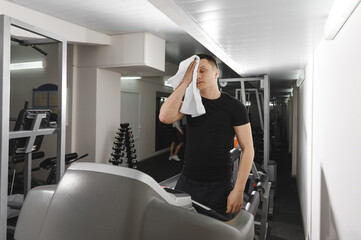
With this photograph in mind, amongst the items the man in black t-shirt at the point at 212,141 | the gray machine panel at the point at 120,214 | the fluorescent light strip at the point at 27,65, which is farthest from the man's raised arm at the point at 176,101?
the fluorescent light strip at the point at 27,65

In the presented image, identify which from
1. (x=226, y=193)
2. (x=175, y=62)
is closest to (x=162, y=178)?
(x=175, y=62)

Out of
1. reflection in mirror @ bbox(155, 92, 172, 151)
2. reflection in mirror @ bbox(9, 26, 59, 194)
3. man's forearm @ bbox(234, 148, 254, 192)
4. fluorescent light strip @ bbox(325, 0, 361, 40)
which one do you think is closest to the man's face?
man's forearm @ bbox(234, 148, 254, 192)

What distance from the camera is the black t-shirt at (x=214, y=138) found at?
1671 millimetres

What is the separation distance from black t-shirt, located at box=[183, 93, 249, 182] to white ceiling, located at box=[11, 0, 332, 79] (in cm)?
47

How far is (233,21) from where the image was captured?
5.13 feet

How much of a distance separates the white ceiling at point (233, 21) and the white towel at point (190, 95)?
0.25 metres

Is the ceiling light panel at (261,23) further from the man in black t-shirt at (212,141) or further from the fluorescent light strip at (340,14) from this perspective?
the man in black t-shirt at (212,141)

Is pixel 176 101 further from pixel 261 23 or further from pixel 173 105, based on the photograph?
pixel 261 23

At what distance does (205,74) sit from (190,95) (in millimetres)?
234

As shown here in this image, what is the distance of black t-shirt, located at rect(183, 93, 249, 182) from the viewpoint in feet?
5.48

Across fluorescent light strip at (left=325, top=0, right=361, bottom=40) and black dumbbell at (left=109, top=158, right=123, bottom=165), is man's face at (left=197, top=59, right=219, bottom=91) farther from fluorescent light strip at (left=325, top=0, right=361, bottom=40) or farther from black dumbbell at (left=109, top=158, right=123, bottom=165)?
black dumbbell at (left=109, top=158, right=123, bottom=165)

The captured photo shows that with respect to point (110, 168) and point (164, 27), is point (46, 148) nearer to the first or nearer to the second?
point (164, 27)

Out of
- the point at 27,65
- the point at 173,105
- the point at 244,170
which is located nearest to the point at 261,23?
the point at 173,105

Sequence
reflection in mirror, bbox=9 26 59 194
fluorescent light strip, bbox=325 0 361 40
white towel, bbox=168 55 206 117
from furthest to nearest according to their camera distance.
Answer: reflection in mirror, bbox=9 26 59 194 → white towel, bbox=168 55 206 117 → fluorescent light strip, bbox=325 0 361 40
